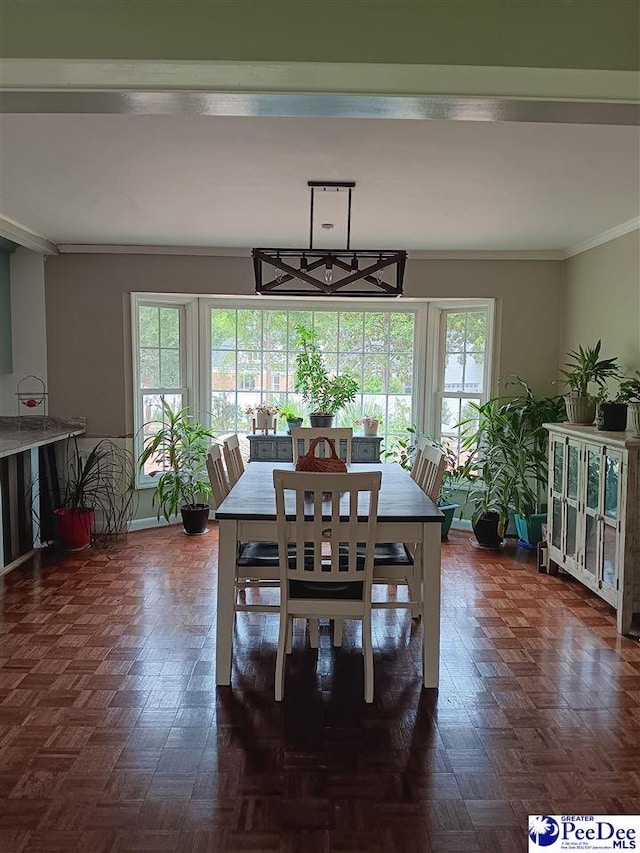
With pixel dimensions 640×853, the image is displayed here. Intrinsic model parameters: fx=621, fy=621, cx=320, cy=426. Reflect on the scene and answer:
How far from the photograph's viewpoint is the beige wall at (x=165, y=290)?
518cm

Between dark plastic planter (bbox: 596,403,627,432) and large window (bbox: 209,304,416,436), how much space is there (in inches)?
91.7

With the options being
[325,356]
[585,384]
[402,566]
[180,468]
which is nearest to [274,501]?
[402,566]

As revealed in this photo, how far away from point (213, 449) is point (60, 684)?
4.45ft

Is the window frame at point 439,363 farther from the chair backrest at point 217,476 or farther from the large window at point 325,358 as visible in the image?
the chair backrest at point 217,476

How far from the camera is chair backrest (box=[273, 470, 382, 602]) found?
8.26ft

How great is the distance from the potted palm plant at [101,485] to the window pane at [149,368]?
0.64m

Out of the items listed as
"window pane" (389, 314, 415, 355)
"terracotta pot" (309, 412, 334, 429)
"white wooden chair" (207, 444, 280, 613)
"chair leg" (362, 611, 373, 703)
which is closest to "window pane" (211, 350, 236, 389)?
"terracotta pot" (309, 412, 334, 429)

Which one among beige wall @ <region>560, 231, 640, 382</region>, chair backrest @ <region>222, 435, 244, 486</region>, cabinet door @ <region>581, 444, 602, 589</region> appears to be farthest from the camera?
beige wall @ <region>560, 231, 640, 382</region>

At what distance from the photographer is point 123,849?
1.82 meters

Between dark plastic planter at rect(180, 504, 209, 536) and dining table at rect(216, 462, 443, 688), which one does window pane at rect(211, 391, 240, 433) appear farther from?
dining table at rect(216, 462, 443, 688)

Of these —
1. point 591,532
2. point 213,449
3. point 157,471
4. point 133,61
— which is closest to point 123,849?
point 213,449

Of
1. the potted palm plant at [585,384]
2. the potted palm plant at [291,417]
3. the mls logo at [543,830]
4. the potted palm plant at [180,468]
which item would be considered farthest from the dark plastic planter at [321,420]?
the mls logo at [543,830]

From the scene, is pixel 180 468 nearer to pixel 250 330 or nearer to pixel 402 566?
pixel 250 330

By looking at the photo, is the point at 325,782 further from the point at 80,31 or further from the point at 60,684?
the point at 80,31
